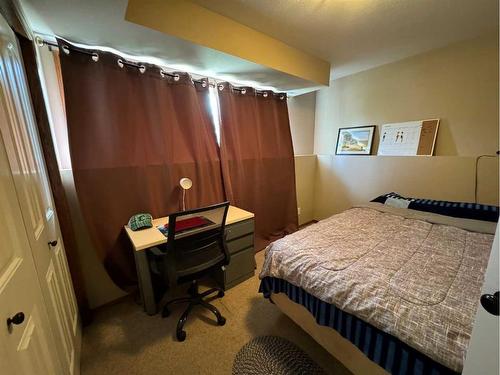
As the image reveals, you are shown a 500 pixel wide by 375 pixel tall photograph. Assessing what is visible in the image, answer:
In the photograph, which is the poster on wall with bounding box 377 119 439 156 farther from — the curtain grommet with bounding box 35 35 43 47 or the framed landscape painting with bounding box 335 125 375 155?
the curtain grommet with bounding box 35 35 43 47

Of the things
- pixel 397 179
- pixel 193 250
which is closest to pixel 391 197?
pixel 397 179

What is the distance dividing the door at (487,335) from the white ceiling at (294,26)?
1798 mm

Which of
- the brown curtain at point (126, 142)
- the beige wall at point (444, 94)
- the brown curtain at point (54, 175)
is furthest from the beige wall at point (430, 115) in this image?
the brown curtain at point (54, 175)

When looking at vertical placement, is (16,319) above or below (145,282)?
above

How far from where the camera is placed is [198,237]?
1.52m

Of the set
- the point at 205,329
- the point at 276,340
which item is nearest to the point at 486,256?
the point at 276,340

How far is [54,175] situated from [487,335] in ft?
7.25

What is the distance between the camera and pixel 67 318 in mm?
1238

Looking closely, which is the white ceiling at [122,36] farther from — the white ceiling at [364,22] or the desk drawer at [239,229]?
the desk drawer at [239,229]

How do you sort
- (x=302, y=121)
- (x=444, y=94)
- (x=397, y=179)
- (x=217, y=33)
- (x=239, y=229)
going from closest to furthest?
(x=217, y=33)
(x=239, y=229)
(x=444, y=94)
(x=397, y=179)
(x=302, y=121)

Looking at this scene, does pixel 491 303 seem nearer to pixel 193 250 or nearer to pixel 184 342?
pixel 193 250

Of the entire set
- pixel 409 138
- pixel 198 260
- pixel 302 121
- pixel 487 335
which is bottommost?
pixel 198 260

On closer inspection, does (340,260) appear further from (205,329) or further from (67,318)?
(67,318)

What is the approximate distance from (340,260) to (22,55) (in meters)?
2.31
